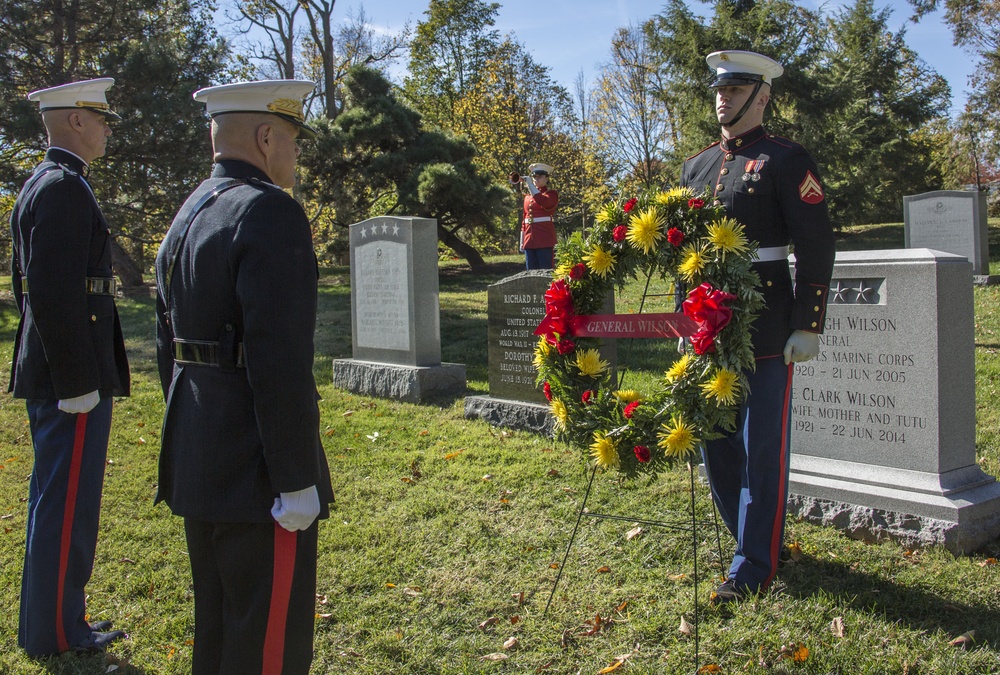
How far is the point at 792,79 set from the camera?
846 inches

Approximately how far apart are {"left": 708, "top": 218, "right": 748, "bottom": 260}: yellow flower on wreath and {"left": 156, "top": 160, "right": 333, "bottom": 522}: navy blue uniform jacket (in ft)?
6.06

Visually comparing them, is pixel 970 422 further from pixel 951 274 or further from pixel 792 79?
pixel 792 79

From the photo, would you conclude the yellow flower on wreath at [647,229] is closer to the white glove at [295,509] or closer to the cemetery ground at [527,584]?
the cemetery ground at [527,584]

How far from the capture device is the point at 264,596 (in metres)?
2.26

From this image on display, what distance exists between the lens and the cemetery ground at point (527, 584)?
11.0ft

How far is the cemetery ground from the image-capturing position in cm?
336

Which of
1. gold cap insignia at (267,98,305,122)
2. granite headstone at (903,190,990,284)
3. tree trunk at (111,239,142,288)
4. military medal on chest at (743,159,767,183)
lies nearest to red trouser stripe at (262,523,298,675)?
gold cap insignia at (267,98,305,122)

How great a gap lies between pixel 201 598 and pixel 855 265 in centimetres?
372

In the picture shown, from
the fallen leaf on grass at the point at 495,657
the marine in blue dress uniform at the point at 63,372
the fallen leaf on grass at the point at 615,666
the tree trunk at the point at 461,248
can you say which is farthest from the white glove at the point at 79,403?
the tree trunk at the point at 461,248

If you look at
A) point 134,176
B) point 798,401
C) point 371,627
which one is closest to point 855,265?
point 798,401

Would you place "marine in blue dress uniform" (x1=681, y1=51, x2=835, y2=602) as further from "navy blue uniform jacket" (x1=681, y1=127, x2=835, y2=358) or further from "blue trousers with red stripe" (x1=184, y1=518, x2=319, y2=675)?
"blue trousers with red stripe" (x1=184, y1=518, x2=319, y2=675)

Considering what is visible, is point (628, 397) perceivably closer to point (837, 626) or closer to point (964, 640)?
point (837, 626)

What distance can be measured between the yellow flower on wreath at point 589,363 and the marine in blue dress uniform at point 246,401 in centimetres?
173

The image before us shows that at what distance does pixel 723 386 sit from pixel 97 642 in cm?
298
